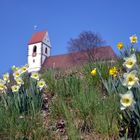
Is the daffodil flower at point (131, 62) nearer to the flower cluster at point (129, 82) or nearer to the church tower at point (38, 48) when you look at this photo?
the flower cluster at point (129, 82)

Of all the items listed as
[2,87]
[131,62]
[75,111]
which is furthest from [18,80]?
[131,62]

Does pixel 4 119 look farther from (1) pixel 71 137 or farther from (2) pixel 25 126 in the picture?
(1) pixel 71 137

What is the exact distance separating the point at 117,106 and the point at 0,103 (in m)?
1.53

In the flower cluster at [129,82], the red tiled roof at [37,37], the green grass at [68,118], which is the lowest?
the green grass at [68,118]

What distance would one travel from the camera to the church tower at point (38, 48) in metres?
71.1

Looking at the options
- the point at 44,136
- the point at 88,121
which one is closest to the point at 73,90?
the point at 88,121

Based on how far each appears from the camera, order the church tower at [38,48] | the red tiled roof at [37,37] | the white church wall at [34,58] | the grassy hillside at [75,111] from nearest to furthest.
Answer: the grassy hillside at [75,111] < the white church wall at [34,58] < the church tower at [38,48] < the red tiled roof at [37,37]

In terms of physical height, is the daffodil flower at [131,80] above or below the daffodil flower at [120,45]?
below

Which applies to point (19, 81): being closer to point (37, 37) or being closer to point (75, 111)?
point (75, 111)

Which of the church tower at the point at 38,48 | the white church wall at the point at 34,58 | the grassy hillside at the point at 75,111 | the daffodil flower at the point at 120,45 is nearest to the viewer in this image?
the grassy hillside at the point at 75,111

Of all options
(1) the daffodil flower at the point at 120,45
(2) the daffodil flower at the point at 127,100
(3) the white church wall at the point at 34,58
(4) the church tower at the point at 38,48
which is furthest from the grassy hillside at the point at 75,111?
(4) the church tower at the point at 38,48

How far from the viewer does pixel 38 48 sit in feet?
244

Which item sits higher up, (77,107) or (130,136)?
(77,107)

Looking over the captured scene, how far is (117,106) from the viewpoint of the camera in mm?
3141
